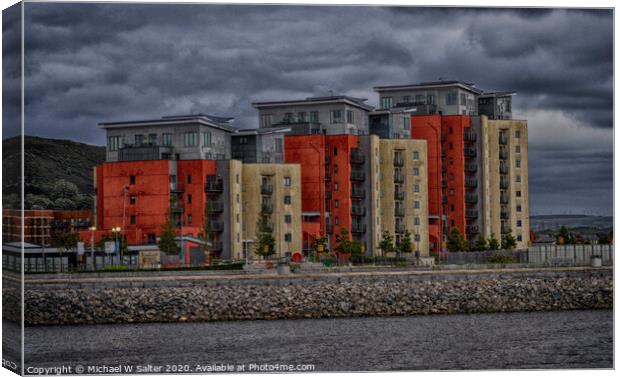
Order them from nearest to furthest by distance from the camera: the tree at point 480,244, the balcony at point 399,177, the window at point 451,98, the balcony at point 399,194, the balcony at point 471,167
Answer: the window at point 451,98, the tree at point 480,244, the balcony at point 471,167, the balcony at point 399,194, the balcony at point 399,177

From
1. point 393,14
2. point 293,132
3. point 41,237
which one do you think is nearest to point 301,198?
point 293,132

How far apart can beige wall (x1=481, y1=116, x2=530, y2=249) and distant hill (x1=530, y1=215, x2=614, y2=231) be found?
1073 cm

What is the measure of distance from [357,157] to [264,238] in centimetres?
833

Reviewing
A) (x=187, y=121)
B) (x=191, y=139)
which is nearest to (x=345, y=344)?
(x=187, y=121)

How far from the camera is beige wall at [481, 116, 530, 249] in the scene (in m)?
64.7

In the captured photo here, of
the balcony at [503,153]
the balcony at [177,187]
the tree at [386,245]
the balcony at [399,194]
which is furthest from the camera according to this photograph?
the balcony at [399,194]

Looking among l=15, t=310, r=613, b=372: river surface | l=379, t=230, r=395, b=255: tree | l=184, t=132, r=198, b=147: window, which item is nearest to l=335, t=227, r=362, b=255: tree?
l=379, t=230, r=395, b=255: tree

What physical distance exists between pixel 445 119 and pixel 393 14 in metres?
36.2

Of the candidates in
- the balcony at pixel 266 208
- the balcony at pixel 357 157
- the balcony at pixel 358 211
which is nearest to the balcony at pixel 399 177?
the balcony at pixel 358 211

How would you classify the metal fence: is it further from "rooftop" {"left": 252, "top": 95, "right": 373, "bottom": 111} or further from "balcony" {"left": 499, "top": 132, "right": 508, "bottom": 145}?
"rooftop" {"left": 252, "top": 95, "right": 373, "bottom": 111}

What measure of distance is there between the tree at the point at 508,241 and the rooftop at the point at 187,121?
11908mm

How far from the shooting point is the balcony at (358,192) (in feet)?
244

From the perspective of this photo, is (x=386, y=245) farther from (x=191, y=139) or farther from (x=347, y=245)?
(x=191, y=139)

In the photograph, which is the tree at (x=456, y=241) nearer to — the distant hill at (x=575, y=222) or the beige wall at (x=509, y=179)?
the beige wall at (x=509, y=179)
